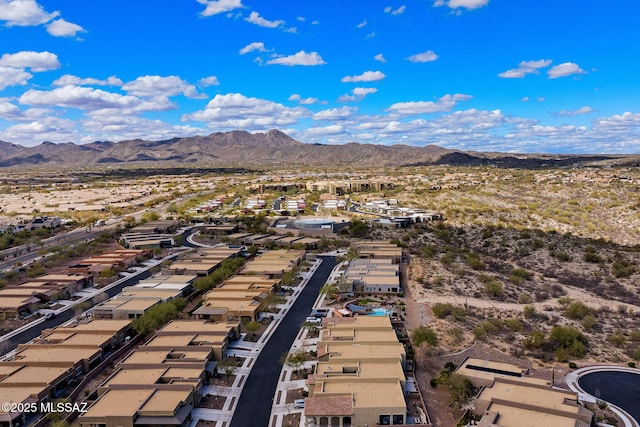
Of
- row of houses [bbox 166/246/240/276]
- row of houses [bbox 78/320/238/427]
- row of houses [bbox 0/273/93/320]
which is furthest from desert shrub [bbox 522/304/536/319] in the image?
row of houses [bbox 0/273/93/320]

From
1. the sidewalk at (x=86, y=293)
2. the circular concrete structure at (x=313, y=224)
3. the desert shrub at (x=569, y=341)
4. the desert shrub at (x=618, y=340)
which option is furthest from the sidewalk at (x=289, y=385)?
the circular concrete structure at (x=313, y=224)

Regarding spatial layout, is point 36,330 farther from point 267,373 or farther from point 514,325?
point 514,325

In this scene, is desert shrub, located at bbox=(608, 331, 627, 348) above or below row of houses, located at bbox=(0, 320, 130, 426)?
below

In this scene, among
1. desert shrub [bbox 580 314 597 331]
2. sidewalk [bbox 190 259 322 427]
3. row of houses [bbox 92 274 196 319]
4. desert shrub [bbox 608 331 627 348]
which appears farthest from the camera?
row of houses [bbox 92 274 196 319]

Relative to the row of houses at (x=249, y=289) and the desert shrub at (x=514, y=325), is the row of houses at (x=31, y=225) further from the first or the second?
the desert shrub at (x=514, y=325)

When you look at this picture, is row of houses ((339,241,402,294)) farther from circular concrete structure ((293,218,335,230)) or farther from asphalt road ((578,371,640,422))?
asphalt road ((578,371,640,422))

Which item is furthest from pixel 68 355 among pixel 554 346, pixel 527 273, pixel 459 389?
pixel 527 273

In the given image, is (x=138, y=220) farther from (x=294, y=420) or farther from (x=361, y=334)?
(x=294, y=420)
